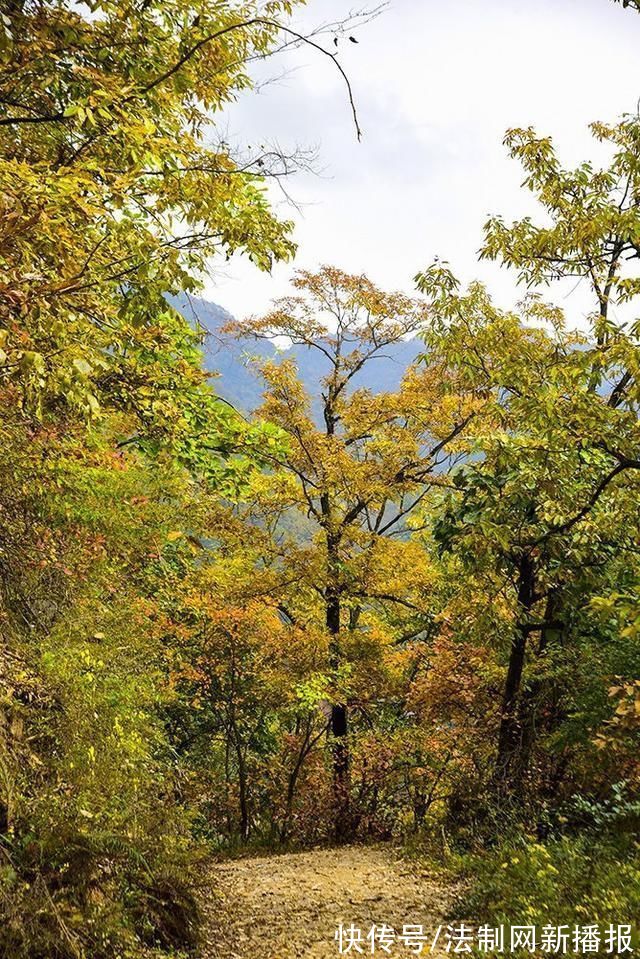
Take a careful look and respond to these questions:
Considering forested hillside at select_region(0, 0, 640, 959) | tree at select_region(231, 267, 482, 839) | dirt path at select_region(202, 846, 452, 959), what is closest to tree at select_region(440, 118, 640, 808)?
forested hillside at select_region(0, 0, 640, 959)

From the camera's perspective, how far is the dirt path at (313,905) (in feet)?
19.0

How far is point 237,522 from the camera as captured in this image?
1274cm

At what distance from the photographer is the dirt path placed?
5805mm

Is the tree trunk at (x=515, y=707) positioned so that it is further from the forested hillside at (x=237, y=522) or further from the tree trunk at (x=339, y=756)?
the tree trunk at (x=339, y=756)

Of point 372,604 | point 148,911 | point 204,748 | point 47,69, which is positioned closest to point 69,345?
point 47,69

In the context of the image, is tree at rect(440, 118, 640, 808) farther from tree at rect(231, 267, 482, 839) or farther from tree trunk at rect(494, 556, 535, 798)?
tree at rect(231, 267, 482, 839)

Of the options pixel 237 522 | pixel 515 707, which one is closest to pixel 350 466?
pixel 237 522

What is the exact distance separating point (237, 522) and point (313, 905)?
7.11m

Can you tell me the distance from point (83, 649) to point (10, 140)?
469cm

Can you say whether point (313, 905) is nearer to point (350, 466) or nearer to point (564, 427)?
point (564, 427)

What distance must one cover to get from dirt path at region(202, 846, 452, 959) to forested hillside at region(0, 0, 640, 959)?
0.15 meters

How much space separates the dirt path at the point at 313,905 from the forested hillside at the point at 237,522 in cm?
15

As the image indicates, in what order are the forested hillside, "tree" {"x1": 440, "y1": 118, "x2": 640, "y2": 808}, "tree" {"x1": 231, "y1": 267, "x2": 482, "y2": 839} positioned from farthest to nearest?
"tree" {"x1": 231, "y1": 267, "x2": 482, "y2": 839} < "tree" {"x1": 440, "y1": 118, "x2": 640, "y2": 808} < the forested hillside

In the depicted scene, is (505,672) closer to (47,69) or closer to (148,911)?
(148,911)
